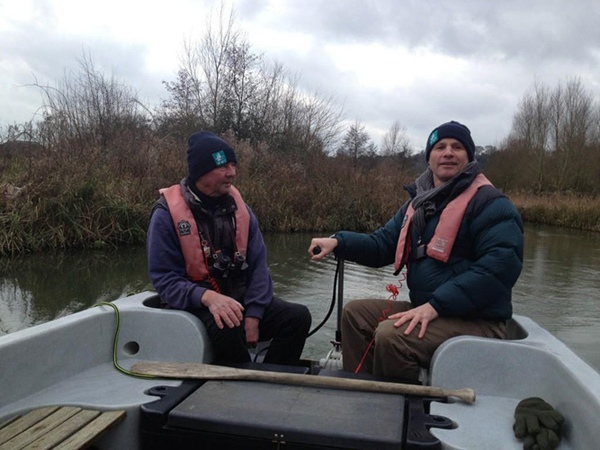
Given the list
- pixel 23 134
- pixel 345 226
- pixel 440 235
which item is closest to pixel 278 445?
pixel 440 235

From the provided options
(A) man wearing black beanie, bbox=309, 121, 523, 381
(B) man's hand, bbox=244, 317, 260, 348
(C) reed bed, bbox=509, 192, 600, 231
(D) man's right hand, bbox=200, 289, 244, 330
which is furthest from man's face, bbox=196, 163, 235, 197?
(C) reed bed, bbox=509, 192, 600, 231

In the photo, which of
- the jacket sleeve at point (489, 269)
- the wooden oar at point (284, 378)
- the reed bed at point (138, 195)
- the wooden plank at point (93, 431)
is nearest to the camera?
the wooden plank at point (93, 431)

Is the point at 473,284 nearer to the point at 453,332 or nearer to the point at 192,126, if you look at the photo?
the point at 453,332

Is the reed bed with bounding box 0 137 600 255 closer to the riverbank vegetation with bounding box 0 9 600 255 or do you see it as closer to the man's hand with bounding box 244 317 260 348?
the riverbank vegetation with bounding box 0 9 600 255

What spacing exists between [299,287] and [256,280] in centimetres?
405

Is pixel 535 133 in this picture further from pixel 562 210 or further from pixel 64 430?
pixel 64 430

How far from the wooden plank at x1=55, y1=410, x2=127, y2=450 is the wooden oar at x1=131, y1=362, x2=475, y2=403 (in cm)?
29

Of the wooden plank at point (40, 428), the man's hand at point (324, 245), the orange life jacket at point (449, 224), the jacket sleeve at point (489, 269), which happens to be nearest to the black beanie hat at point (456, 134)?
the orange life jacket at point (449, 224)

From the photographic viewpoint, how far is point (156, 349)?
2119 mm

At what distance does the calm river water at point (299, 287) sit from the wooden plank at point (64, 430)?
8.24ft

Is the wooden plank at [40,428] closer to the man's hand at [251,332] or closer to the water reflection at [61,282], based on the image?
the man's hand at [251,332]

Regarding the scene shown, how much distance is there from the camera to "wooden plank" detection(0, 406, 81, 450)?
1397 millimetres

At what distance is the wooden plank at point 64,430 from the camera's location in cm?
138

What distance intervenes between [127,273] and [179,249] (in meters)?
4.99
